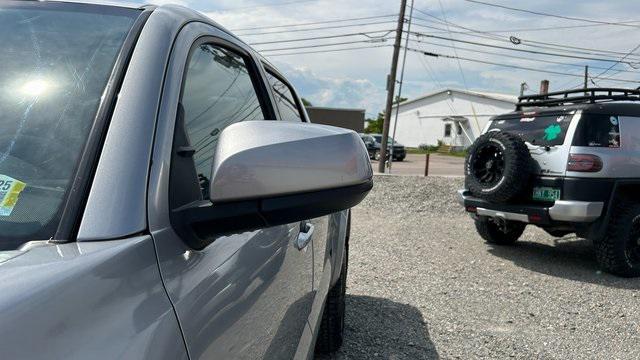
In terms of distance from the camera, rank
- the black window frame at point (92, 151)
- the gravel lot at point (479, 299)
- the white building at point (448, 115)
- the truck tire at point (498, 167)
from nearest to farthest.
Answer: the black window frame at point (92, 151)
the gravel lot at point (479, 299)
the truck tire at point (498, 167)
the white building at point (448, 115)

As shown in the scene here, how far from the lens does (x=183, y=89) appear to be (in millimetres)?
1421

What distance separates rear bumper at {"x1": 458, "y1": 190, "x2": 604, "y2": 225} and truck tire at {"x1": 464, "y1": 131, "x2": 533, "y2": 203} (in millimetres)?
151

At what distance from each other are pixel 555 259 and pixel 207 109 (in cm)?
645

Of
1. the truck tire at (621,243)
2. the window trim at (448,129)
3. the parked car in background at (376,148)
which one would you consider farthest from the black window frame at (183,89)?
the window trim at (448,129)

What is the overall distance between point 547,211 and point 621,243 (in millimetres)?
853

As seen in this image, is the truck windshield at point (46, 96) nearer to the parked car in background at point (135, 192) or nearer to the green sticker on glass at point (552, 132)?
the parked car in background at point (135, 192)

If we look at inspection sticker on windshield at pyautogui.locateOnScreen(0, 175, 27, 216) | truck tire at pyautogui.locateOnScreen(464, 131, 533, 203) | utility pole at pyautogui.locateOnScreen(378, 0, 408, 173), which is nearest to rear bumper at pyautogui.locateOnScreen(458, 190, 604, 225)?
truck tire at pyautogui.locateOnScreen(464, 131, 533, 203)

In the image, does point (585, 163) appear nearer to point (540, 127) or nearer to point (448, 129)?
point (540, 127)

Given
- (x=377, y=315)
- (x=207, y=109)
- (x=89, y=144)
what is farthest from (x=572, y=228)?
(x=89, y=144)

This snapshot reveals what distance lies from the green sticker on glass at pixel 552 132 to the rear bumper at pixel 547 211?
Result: 2.57 ft

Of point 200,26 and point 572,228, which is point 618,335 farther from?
point 200,26

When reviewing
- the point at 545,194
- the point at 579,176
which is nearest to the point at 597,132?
the point at 579,176

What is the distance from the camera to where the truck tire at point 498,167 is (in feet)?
20.4

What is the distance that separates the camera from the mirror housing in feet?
3.62
